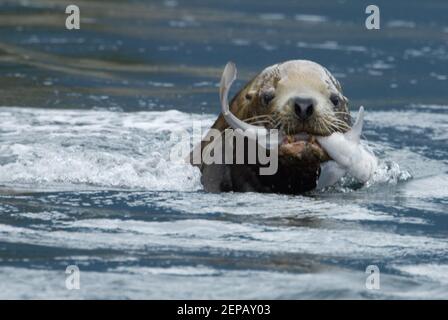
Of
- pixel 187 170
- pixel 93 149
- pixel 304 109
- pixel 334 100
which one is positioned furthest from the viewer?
pixel 93 149

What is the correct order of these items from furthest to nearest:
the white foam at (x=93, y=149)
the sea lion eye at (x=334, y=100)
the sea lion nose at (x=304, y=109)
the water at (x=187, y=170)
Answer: the white foam at (x=93, y=149)
the sea lion eye at (x=334, y=100)
the sea lion nose at (x=304, y=109)
the water at (x=187, y=170)

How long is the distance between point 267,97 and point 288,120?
0.29 m

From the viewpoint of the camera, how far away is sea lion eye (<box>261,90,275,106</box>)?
6.96m

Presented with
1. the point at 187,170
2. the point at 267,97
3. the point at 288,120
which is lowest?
the point at 187,170

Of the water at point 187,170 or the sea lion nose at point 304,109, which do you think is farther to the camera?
the sea lion nose at point 304,109

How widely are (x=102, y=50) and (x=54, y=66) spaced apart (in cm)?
92

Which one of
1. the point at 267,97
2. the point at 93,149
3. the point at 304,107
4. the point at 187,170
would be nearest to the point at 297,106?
the point at 304,107

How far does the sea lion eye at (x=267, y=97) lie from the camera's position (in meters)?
6.96

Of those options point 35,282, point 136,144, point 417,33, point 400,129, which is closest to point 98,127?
point 136,144

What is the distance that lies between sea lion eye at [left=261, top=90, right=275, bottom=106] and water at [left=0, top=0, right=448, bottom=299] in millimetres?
484

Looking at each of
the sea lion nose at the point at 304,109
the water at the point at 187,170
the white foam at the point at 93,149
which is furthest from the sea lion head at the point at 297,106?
the white foam at the point at 93,149

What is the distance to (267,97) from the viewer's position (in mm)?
6988

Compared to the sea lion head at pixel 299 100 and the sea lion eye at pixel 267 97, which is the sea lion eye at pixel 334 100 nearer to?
the sea lion head at pixel 299 100

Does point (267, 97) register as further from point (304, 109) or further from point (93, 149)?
point (93, 149)
